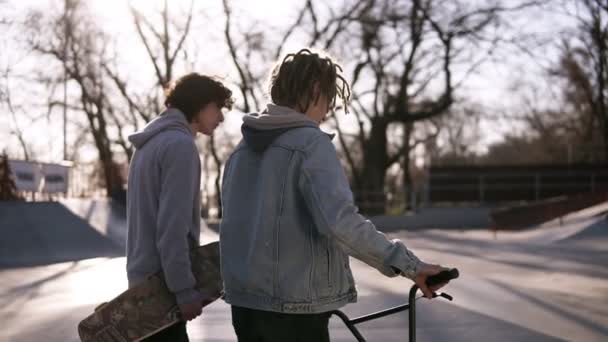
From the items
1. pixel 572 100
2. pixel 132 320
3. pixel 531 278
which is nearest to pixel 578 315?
pixel 531 278

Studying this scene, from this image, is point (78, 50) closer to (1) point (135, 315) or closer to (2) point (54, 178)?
(2) point (54, 178)

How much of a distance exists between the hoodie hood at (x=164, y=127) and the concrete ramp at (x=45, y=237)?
1204cm

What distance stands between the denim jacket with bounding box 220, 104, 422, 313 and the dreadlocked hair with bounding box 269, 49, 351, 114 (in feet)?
0.17

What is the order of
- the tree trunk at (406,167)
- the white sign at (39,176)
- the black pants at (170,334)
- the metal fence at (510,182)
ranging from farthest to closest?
1. the tree trunk at (406,167)
2. the metal fence at (510,182)
3. the white sign at (39,176)
4. the black pants at (170,334)

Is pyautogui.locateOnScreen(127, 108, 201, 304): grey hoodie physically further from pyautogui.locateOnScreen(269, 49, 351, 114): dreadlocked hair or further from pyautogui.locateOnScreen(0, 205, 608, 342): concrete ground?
pyautogui.locateOnScreen(0, 205, 608, 342): concrete ground

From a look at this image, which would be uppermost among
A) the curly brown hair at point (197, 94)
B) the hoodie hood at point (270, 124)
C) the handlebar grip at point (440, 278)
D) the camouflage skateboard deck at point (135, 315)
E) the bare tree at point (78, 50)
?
the bare tree at point (78, 50)

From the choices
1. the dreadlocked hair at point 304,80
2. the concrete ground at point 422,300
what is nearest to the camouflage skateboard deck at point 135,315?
the dreadlocked hair at point 304,80

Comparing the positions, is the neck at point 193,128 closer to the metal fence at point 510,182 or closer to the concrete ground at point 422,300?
the concrete ground at point 422,300

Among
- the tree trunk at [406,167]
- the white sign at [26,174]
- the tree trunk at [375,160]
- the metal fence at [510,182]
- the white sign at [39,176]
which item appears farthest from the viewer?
the tree trunk at [375,160]

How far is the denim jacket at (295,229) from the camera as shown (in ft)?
8.76

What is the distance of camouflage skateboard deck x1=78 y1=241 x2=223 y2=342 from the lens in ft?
11.0

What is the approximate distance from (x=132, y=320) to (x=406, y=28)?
31.6 metres

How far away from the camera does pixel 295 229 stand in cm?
276

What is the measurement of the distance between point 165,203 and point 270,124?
78cm
